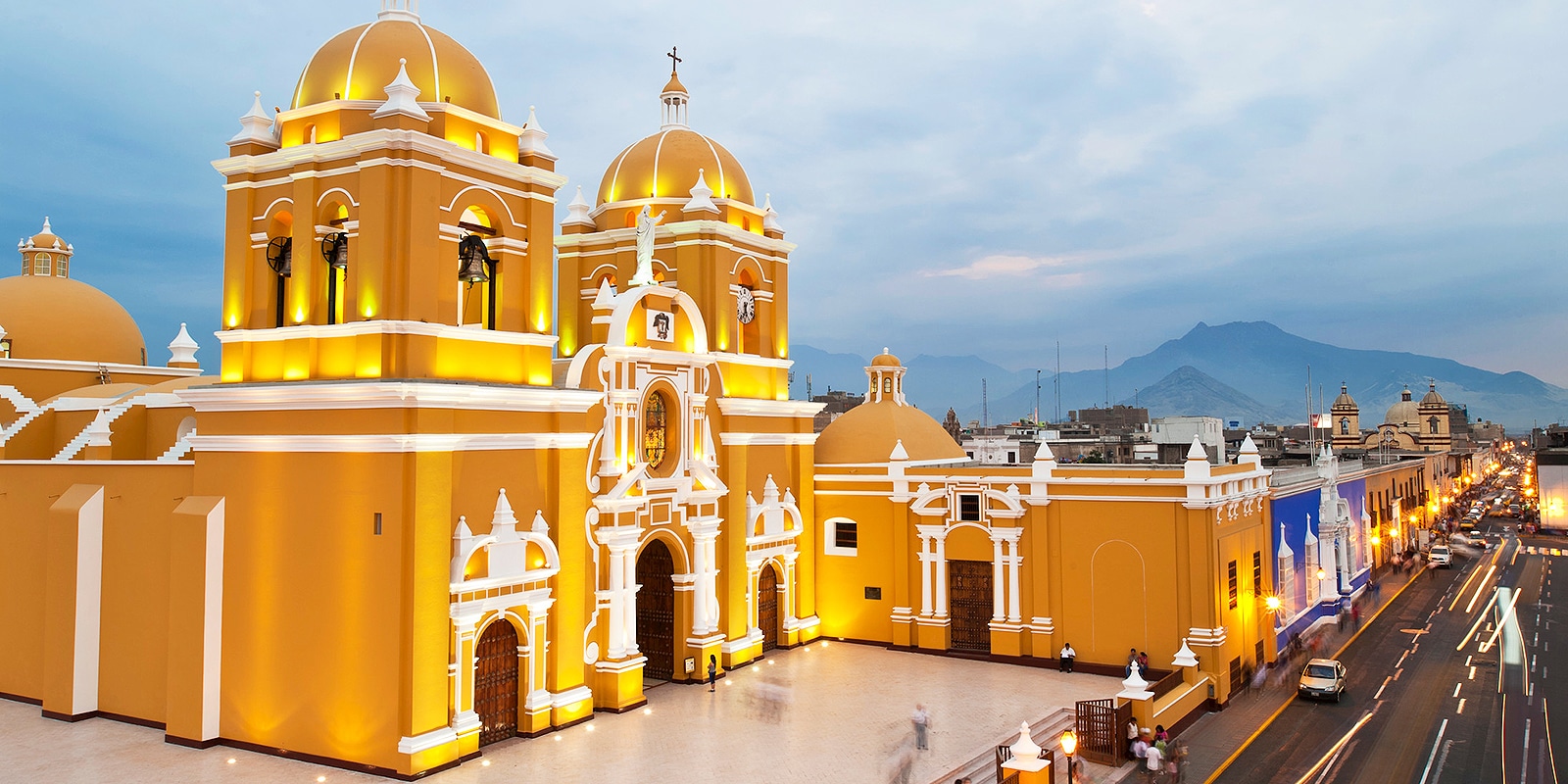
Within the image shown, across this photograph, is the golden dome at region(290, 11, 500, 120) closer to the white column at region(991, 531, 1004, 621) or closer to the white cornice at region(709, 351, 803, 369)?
the white cornice at region(709, 351, 803, 369)

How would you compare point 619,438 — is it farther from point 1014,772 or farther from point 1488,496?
point 1488,496

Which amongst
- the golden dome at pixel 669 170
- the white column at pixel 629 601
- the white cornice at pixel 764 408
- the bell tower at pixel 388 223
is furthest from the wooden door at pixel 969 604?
the bell tower at pixel 388 223

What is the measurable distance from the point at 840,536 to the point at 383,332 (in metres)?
14.8

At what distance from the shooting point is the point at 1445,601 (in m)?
37.7

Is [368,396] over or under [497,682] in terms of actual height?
over

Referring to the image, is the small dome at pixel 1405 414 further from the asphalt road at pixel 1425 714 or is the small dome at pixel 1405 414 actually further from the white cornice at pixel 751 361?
the white cornice at pixel 751 361

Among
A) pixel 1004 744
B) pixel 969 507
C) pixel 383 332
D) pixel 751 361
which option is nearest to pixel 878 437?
pixel 969 507

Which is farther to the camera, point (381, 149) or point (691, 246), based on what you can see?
point (691, 246)

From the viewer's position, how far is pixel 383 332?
54.1 ft

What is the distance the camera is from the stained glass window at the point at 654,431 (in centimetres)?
2208

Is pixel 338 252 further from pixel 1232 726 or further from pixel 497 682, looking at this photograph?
pixel 1232 726

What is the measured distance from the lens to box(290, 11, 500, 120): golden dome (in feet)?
59.3

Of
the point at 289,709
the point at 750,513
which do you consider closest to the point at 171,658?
the point at 289,709

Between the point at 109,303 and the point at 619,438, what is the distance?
18.0 meters
